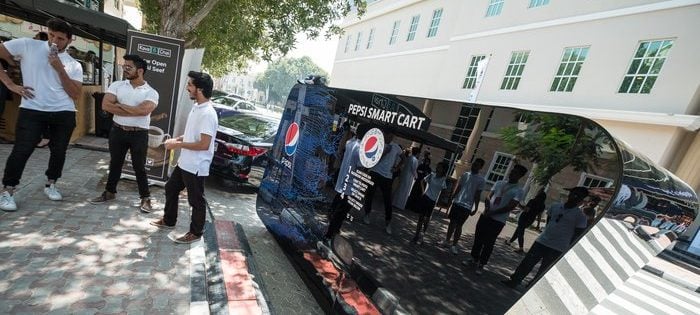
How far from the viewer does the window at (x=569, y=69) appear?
11305 mm

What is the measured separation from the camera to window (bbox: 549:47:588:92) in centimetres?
1130

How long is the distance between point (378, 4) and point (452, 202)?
2508cm

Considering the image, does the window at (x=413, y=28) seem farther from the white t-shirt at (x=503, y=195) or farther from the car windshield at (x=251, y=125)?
the white t-shirt at (x=503, y=195)

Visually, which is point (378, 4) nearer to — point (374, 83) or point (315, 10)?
point (374, 83)

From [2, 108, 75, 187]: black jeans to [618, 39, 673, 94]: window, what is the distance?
13348 millimetres

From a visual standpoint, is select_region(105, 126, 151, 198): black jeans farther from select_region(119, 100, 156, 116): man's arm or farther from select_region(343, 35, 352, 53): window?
select_region(343, 35, 352, 53): window

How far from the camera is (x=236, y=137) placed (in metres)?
5.71

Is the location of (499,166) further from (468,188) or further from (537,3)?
(537,3)

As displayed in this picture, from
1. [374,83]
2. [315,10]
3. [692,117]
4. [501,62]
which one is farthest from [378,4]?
[692,117]

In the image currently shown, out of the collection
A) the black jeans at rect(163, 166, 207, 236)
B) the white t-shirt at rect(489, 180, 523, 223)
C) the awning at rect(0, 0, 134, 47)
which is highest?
the awning at rect(0, 0, 134, 47)

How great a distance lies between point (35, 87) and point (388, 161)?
12.4 feet

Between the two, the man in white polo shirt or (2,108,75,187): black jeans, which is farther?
the man in white polo shirt

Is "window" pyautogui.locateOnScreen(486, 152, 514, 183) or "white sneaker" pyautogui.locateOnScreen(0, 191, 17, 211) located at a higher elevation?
"window" pyautogui.locateOnScreen(486, 152, 514, 183)

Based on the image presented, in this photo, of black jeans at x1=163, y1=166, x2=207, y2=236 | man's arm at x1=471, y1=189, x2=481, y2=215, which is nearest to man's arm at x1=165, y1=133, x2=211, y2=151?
black jeans at x1=163, y1=166, x2=207, y2=236
